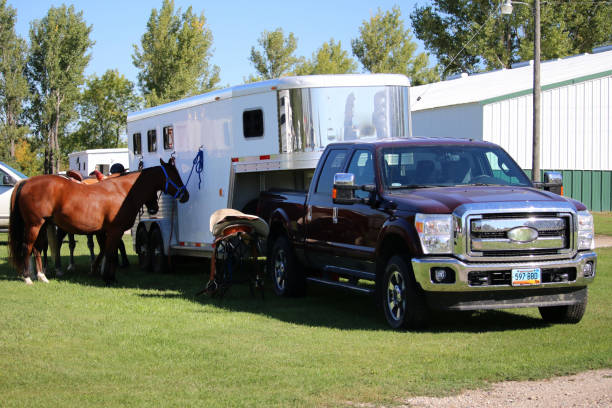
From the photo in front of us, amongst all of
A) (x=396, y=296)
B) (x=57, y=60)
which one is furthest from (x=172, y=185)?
(x=57, y=60)

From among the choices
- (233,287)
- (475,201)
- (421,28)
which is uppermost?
(421,28)

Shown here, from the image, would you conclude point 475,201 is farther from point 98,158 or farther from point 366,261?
point 98,158

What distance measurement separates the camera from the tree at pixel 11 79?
206ft

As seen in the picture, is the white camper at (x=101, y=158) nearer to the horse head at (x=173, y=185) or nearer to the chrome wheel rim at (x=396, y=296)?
the horse head at (x=173, y=185)

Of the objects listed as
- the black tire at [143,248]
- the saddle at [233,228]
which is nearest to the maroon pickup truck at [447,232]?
the saddle at [233,228]

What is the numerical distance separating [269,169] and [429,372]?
7077mm

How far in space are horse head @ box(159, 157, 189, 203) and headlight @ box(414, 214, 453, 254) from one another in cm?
765

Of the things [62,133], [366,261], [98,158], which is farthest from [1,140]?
[366,261]

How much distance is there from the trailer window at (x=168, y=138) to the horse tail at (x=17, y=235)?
3.39 m

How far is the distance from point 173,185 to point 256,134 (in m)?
2.40

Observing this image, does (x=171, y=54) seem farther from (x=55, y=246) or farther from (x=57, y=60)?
(x=55, y=246)

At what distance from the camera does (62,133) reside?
6981cm

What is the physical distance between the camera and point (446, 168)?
34.0 feet

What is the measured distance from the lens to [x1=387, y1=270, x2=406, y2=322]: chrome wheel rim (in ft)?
30.8
